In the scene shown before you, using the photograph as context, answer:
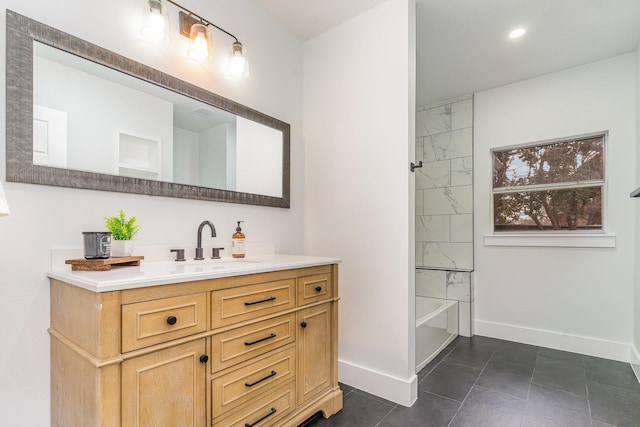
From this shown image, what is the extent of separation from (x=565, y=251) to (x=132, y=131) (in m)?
3.49

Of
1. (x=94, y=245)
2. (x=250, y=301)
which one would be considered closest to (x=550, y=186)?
(x=250, y=301)

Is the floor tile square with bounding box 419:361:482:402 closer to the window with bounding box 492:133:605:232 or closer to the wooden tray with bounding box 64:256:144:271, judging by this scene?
the window with bounding box 492:133:605:232

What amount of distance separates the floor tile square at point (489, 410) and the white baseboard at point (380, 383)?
0.27 m

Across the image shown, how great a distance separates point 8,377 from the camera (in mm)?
1155

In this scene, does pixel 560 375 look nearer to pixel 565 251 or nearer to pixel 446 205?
pixel 565 251

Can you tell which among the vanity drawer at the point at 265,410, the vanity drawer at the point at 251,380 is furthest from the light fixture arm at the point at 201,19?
the vanity drawer at the point at 265,410

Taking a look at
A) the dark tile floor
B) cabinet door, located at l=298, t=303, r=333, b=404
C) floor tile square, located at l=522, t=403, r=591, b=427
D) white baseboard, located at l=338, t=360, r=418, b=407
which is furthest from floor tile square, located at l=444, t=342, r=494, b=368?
cabinet door, located at l=298, t=303, r=333, b=404

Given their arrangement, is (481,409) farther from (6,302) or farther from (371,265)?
(6,302)

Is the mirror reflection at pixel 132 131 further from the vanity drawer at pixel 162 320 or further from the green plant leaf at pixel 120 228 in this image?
the vanity drawer at pixel 162 320

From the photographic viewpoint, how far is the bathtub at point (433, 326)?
7.92ft

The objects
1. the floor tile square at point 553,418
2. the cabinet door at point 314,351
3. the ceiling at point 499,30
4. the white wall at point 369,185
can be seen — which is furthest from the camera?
the ceiling at point 499,30

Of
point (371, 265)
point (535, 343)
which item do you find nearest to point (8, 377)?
point (371, 265)

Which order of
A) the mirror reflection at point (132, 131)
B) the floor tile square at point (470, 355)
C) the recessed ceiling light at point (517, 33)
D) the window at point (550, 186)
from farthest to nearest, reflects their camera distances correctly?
the window at point (550, 186) < the floor tile square at point (470, 355) < the recessed ceiling light at point (517, 33) < the mirror reflection at point (132, 131)

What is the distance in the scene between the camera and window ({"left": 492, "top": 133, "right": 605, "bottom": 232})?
2.80 m
